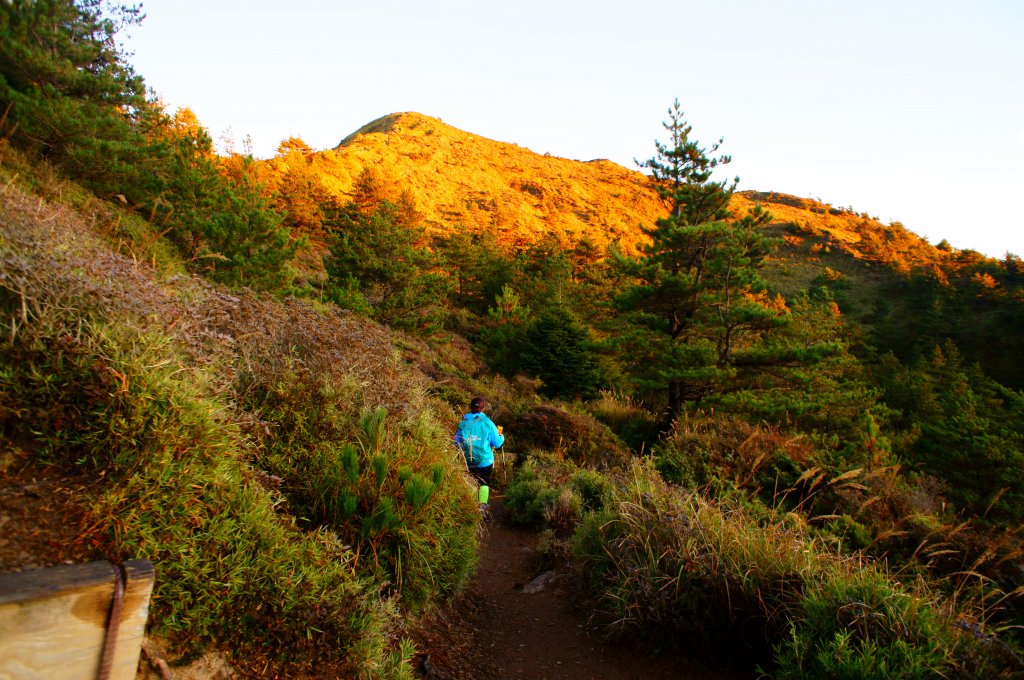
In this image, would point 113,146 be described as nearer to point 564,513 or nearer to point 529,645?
point 564,513

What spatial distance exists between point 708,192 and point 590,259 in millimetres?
26401

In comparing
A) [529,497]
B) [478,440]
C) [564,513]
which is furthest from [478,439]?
[529,497]

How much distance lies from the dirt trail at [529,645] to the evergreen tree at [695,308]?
12145 millimetres

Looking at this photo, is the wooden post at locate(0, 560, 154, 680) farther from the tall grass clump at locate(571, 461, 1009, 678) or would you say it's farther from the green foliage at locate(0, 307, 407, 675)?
the tall grass clump at locate(571, 461, 1009, 678)

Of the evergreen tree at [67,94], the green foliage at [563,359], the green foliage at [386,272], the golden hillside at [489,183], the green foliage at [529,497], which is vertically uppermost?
the golden hillside at [489,183]

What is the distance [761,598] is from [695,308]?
50.5ft

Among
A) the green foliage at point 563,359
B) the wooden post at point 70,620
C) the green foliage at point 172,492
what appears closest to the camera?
the wooden post at point 70,620

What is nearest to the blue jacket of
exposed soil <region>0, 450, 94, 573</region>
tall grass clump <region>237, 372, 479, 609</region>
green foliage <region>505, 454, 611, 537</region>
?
green foliage <region>505, 454, 611, 537</region>

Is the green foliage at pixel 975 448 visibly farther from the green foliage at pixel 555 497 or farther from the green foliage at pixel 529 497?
the green foliage at pixel 529 497

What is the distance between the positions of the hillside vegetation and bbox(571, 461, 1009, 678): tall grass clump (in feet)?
0.09

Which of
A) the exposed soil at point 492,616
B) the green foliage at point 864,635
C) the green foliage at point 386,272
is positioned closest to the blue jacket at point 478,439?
the exposed soil at point 492,616

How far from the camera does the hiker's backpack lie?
6777 mm

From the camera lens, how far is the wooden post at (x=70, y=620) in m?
1.79

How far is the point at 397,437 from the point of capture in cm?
450
